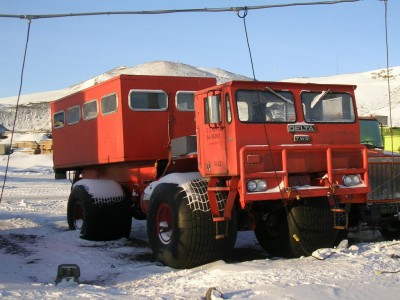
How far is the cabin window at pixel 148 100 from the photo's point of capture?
1014 cm

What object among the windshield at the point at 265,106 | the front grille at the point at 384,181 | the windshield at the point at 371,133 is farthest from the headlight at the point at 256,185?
the windshield at the point at 371,133

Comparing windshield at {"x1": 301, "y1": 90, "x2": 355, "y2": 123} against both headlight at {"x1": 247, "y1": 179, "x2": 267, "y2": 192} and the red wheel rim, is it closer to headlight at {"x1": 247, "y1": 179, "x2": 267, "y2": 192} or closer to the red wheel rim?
headlight at {"x1": 247, "y1": 179, "x2": 267, "y2": 192}

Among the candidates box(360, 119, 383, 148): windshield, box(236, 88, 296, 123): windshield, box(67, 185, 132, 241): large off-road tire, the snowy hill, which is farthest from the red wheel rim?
the snowy hill

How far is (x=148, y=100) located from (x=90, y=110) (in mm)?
1766

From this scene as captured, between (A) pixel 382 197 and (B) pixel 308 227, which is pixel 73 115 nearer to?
(B) pixel 308 227

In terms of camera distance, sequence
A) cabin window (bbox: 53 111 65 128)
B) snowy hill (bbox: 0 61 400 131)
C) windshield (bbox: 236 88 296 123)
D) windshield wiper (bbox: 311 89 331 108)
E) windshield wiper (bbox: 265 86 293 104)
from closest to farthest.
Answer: windshield (bbox: 236 88 296 123)
windshield wiper (bbox: 265 86 293 104)
windshield wiper (bbox: 311 89 331 108)
cabin window (bbox: 53 111 65 128)
snowy hill (bbox: 0 61 400 131)

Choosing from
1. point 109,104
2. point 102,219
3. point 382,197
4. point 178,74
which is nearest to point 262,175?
point 382,197

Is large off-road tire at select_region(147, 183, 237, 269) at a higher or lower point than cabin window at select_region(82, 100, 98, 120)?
lower

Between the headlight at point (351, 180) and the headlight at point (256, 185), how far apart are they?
135 cm

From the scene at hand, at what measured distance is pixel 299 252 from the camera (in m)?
8.20

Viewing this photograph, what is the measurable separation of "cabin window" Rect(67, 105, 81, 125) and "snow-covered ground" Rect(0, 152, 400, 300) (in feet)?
8.02

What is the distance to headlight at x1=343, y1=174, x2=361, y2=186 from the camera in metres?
7.91

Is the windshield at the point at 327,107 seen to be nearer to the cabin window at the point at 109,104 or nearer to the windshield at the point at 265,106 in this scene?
the windshield at the point at 265,106

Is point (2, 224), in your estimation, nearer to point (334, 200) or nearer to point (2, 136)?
point (334, 200)
